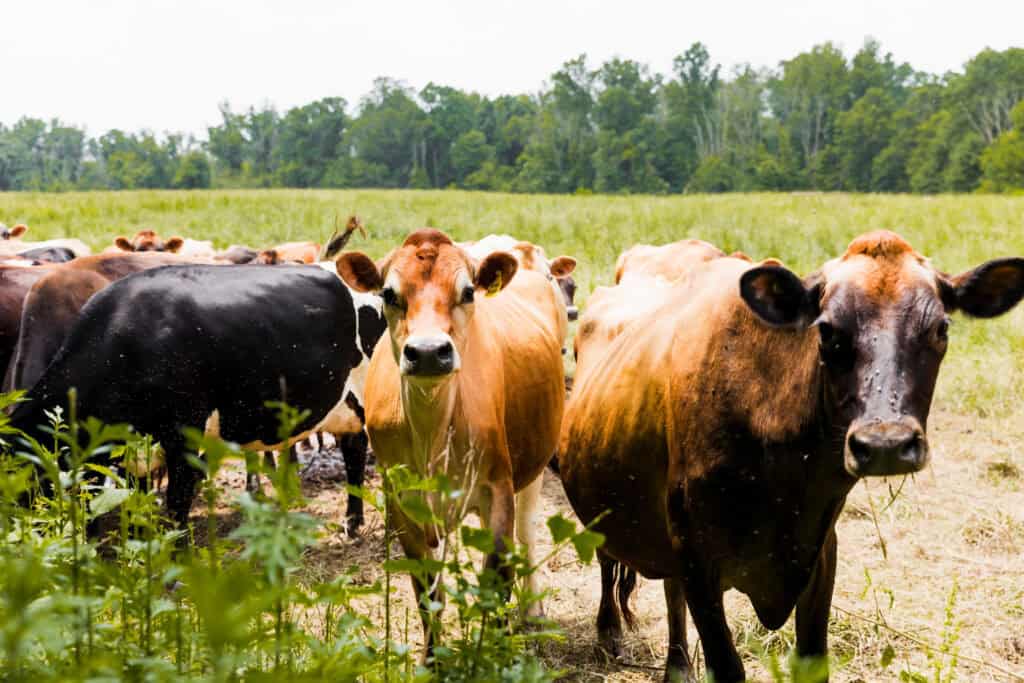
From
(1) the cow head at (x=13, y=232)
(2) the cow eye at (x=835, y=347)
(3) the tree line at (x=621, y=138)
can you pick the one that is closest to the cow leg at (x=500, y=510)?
(2) the cow eye at (x=835, y=347)

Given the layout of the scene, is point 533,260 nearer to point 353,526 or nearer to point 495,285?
point 353,526

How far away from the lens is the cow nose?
11.7 feet

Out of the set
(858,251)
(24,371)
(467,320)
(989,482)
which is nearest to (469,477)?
(467,320)

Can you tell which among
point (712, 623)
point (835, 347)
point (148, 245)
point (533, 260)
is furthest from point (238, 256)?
point (835, 347)

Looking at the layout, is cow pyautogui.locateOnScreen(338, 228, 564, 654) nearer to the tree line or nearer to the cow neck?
the cow neck

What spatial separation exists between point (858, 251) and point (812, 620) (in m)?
1.38

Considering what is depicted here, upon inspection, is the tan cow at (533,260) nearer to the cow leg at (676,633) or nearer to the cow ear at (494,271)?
the cow ear at (494,271)

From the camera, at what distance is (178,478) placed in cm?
571

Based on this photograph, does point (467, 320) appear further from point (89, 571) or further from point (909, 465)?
point (89, 571)

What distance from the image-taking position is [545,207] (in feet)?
108

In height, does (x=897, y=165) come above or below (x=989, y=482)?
above

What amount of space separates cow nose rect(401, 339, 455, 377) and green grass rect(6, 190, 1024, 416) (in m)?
7.66

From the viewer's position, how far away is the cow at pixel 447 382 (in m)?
3.90

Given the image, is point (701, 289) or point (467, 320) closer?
point (701, 289)
